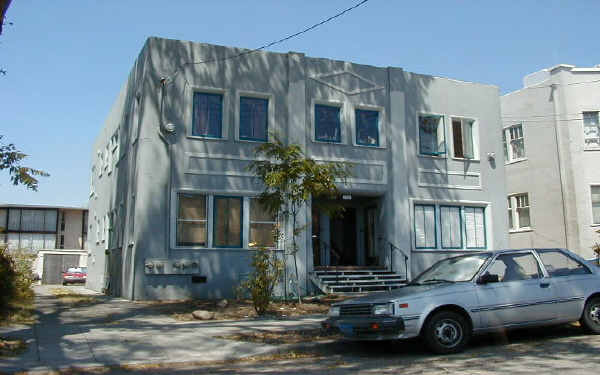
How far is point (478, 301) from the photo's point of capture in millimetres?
8719

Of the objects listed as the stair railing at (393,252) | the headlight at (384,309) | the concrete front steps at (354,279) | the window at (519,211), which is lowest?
the headlight at (384,309)

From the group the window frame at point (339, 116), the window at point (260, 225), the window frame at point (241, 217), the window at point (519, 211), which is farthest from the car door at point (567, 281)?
the window at point (519, 211)

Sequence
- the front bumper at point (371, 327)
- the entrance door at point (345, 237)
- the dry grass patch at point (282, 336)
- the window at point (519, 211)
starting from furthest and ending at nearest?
the window at point (519, 211), the entrance door at point (345, 237), the dry grass patch at point (282, 336), the front bumper at point (371, 327)

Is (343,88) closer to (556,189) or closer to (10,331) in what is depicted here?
(556,189)

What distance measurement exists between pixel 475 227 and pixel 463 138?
327 centimetres

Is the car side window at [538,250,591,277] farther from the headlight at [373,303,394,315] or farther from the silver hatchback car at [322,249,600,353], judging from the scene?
the headlight at [373,303,394,315]

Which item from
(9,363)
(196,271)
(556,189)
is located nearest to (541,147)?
(556,189)

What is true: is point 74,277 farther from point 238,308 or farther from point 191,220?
point 238,308

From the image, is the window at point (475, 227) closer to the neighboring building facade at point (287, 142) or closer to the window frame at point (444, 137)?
the neighboring building facade at point (287, 142)

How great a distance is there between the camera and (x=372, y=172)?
1972 cm

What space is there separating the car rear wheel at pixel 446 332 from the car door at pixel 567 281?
1.76 metres

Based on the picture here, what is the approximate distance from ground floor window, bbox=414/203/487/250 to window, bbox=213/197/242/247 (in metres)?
6.27

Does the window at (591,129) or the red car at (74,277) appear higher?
the window at (591,129)

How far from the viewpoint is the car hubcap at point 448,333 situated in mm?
8492
